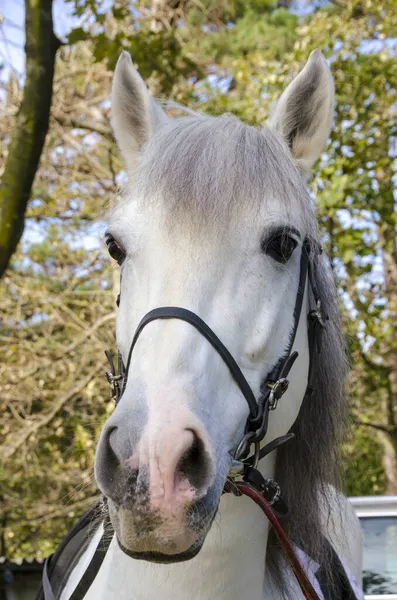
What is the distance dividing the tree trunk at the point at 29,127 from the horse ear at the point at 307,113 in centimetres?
270

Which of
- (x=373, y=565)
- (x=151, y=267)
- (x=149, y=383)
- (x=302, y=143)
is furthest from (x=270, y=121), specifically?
(x=373, y=565)

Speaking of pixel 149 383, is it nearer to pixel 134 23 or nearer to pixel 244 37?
pixel 134 23

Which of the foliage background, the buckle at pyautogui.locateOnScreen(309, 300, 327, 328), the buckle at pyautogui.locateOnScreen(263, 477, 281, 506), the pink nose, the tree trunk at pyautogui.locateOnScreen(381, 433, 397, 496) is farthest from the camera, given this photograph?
the tree trunk at pyautogui.locateOnScreen(381, 433, 397, 496)

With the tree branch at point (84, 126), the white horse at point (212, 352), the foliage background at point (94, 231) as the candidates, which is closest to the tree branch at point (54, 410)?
the foliage background at point (94, 231)

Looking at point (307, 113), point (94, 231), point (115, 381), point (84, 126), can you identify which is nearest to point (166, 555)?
point (115, 381)

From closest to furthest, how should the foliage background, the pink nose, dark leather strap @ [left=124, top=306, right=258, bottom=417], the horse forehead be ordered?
the pink nose, dark leather strap @ [left=124, top=306, right=258, bottom=417], the horse forehead, the foliage background

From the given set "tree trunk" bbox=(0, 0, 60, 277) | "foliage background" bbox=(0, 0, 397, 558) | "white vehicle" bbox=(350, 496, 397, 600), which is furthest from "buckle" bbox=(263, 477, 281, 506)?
"foliage background" bbox=(0, 0, 397, 558)

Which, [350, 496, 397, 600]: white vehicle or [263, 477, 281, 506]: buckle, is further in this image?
[350, 496, 397, 600]: white vehicle

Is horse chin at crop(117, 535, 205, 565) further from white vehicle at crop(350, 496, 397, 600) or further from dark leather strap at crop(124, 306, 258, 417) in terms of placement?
white vehicle at crop(350, 496, 397, 600)

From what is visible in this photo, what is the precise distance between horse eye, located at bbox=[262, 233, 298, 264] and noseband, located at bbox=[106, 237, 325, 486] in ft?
0.55

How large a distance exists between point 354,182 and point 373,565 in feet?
13.6

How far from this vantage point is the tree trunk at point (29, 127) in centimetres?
454

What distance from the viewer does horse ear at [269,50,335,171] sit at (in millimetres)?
2230

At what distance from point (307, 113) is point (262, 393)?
992mm
